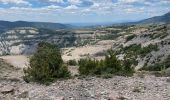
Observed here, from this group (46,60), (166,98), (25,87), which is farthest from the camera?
(46,60)

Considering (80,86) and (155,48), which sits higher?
(80,86)

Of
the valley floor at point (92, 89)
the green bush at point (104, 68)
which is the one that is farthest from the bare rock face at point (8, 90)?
the green bush at point (104, 68)

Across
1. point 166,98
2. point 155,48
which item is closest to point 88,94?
point 166,98

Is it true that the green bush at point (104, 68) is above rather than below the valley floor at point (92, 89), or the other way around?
above

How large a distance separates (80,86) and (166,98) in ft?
14.9

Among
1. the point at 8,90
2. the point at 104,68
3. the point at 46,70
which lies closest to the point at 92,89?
the point at 46,70

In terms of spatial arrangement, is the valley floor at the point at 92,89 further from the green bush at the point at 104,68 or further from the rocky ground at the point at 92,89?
the green bush at the point at 104,68

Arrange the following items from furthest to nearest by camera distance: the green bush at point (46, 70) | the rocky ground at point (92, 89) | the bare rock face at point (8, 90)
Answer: the green bush at point (46, 70) → the bare rock face at point (8, 90) → the rocky ground at point (92, 89)

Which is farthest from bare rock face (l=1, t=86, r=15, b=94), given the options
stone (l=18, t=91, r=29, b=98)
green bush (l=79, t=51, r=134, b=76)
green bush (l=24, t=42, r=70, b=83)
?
green bush (l=79, t=51, r=134, b=76)

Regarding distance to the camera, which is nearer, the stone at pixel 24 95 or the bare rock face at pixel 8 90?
the stone at pixel 24 95

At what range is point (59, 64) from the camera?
22.1 metres

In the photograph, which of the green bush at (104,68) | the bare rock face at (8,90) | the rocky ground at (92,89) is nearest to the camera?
the rocky ground at (92,89)

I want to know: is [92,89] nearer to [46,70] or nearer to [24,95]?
[24,95]

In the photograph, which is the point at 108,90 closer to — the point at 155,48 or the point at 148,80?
the point at 148,80
